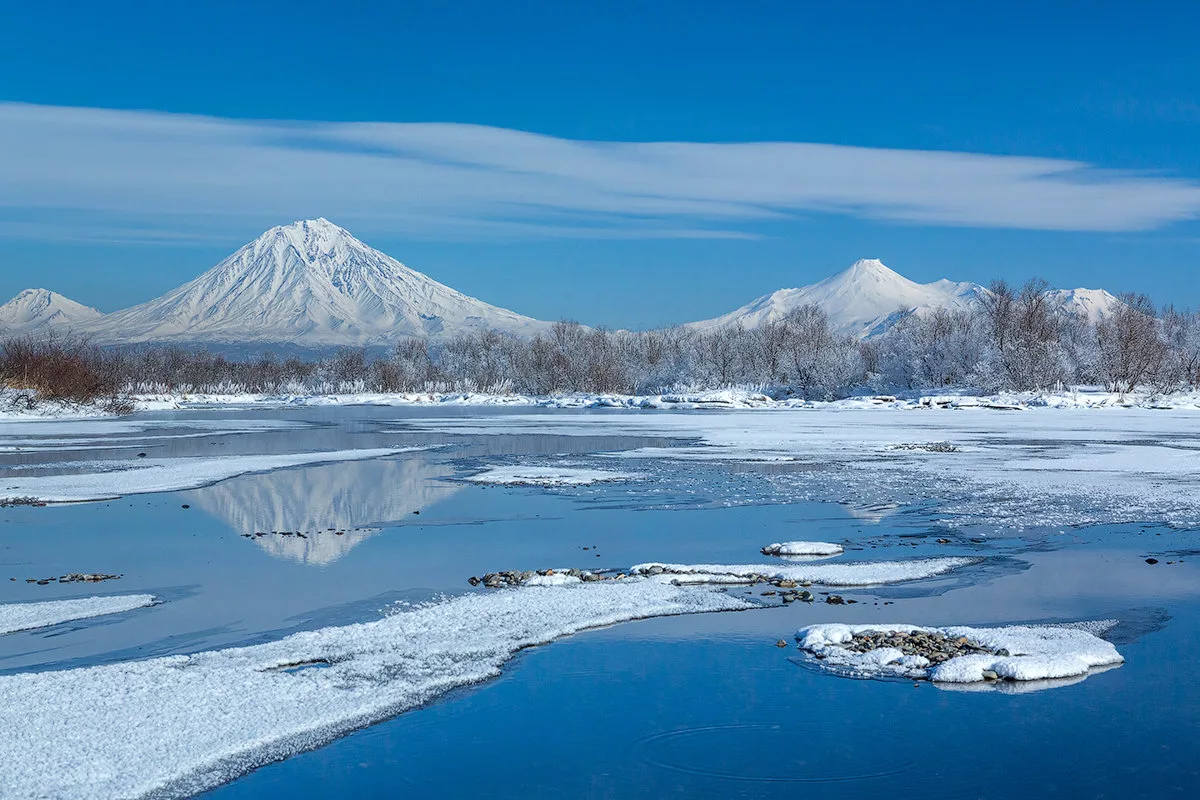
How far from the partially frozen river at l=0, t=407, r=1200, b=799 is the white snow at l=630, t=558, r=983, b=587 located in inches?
2.2

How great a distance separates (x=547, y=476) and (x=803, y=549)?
10548 mm

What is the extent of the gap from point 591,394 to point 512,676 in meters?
108

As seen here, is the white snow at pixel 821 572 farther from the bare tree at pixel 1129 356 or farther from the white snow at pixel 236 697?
the bare tree at pixel 1129 356

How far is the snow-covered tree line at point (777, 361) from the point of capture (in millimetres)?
90188

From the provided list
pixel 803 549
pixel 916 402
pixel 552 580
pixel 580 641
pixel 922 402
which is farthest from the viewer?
pixel 916 402

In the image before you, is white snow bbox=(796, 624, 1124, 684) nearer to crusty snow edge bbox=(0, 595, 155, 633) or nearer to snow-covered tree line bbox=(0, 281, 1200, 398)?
crusty snow edge bbox=(0, 595, 155, 633)

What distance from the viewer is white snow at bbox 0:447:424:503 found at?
790 inches

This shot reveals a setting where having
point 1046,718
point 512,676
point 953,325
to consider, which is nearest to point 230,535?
point 512,676

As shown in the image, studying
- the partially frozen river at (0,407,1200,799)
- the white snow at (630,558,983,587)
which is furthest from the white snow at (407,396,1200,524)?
the white snow at (630,558,983,587)

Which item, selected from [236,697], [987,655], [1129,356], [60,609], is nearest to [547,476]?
[60,609]

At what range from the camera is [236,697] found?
7.53m

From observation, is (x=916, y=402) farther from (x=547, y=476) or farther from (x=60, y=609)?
(x=60, y=609)

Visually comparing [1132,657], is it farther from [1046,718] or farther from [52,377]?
[52,377]

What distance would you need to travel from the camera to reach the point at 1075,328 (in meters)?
122
